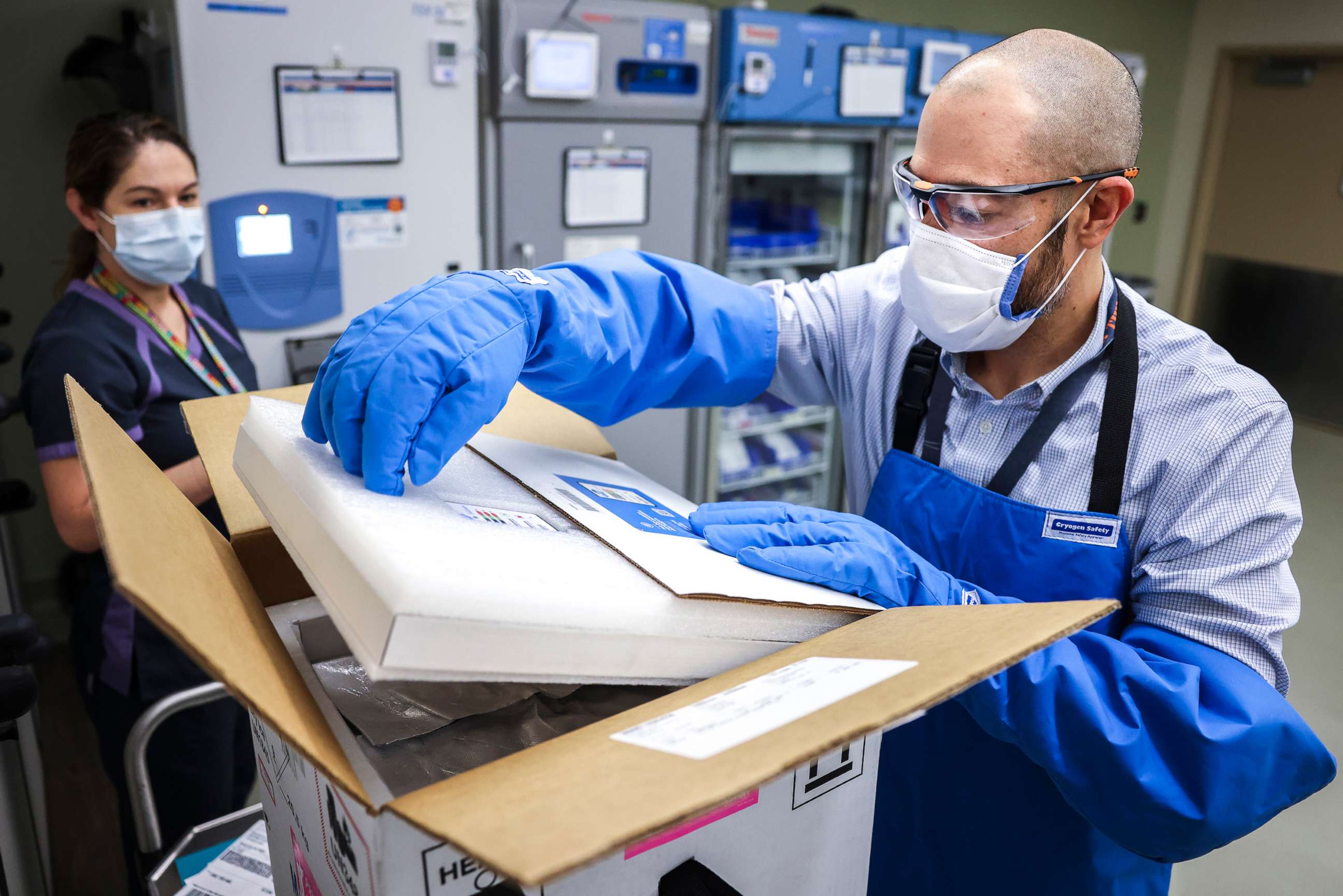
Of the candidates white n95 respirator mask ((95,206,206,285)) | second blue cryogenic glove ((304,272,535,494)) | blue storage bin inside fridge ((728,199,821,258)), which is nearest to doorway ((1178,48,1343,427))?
blue storage bin inside fridge ((728,199,821,258))

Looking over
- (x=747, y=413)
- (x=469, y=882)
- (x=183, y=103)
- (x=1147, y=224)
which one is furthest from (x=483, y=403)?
(x=1147, y=224)

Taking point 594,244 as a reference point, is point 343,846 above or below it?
below

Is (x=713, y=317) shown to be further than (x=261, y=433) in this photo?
Yes

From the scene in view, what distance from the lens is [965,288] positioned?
1112 millimetres

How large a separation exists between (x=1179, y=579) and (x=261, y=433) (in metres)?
0.92

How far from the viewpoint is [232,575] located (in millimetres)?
778

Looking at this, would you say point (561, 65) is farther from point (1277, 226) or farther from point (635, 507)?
point (1277, 226)

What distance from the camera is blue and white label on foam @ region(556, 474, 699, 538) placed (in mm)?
857

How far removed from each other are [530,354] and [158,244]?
4.08ft

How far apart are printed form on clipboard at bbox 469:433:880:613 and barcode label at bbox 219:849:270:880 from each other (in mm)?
580

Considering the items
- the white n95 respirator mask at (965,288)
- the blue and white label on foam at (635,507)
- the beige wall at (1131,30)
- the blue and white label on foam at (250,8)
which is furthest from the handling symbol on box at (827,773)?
the beige wall at (1131,30)

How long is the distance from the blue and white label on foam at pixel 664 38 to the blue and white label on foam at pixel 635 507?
2180mm

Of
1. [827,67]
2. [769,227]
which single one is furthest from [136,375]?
[769,227]

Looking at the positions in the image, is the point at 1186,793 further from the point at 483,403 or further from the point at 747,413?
Result: the point at 747,413
